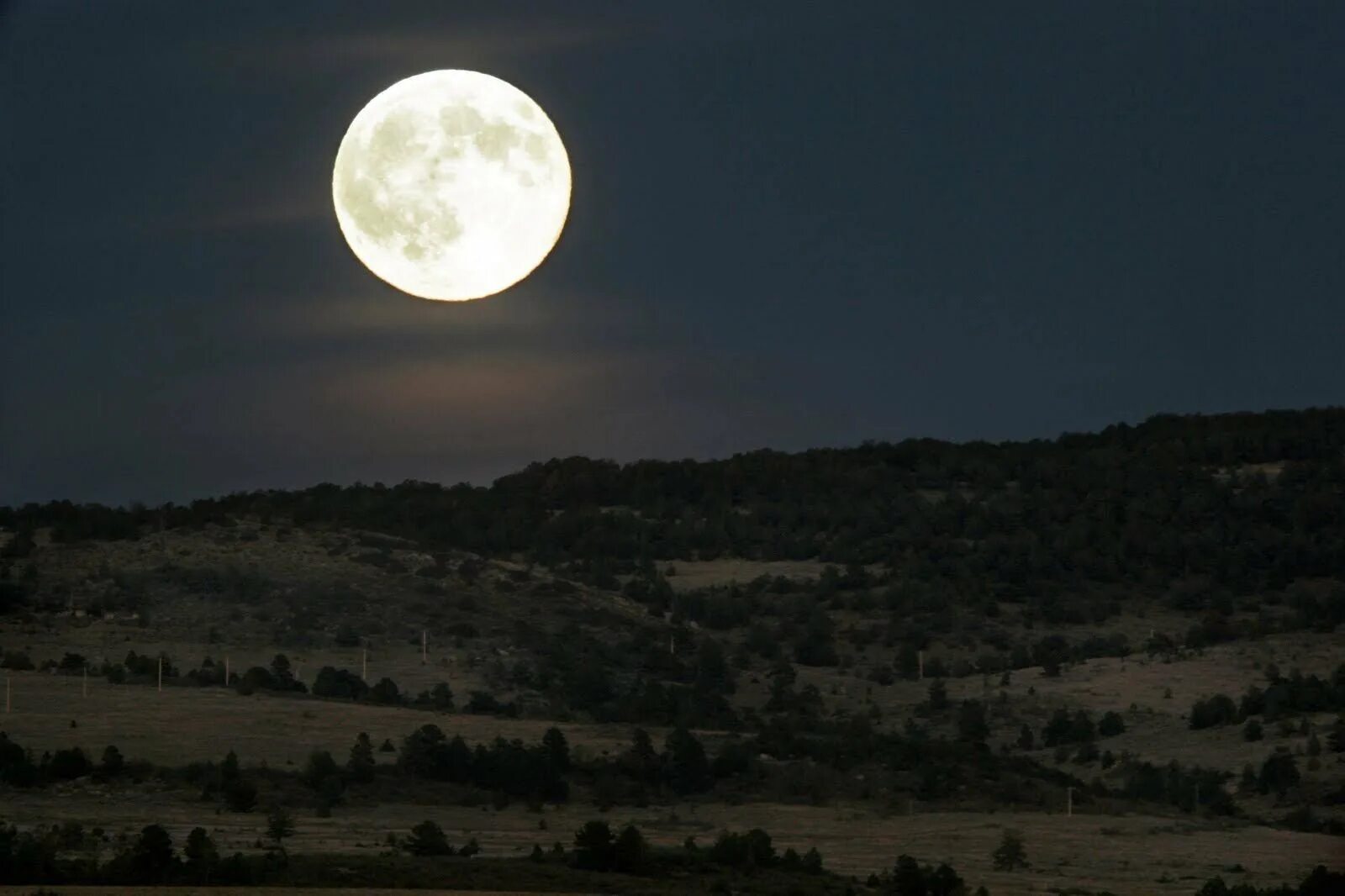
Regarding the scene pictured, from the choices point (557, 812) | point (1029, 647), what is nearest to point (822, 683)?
point (1029, 647)

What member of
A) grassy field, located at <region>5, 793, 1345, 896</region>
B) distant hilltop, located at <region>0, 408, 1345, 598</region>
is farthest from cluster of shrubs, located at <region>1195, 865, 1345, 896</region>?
distant hilltop, located at <region>0, 408, 1345, 598</region>

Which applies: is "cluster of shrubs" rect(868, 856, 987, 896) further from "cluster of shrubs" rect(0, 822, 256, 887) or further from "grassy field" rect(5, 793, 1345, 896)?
"cluster of shrubs" rect(0, 822, 256, 887)

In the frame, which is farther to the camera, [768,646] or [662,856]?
[768,646]

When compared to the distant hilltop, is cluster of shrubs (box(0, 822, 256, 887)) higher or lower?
lower

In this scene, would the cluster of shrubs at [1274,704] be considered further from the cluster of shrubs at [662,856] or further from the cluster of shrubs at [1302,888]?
Result: the cluster of shrubs at [662,856]

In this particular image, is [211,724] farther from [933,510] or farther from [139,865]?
[933,510]

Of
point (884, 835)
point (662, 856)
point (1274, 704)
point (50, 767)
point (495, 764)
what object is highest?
point (1274, 704)

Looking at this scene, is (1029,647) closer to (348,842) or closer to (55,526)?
(55,526)

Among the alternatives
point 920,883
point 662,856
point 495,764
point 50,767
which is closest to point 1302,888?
point 920,883

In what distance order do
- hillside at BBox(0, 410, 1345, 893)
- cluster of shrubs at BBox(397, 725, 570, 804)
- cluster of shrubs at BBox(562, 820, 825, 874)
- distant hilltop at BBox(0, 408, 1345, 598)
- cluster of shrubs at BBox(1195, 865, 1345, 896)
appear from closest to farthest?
cluster of shrubs at BBox(1195, 865, 1345, 896) → cluster of shrubs at BBox(562, 820, 825, 874) → hillside at BBox(0, 410, 1345, 893) → cluster of shrubs at BBox(397, 725, 570, 804) → distant hilltop at BBox(0, 408, 1345, 598)

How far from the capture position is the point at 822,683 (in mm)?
75625

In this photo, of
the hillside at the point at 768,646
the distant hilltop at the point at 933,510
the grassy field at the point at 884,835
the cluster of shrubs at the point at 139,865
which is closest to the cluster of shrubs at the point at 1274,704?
the hillside at the point at 768,646

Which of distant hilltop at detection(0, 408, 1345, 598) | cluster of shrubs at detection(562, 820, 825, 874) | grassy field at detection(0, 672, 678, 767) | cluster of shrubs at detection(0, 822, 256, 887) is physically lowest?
cluster of shrubs at detection(0, 822, 256, 887)

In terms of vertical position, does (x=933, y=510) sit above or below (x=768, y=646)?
above
